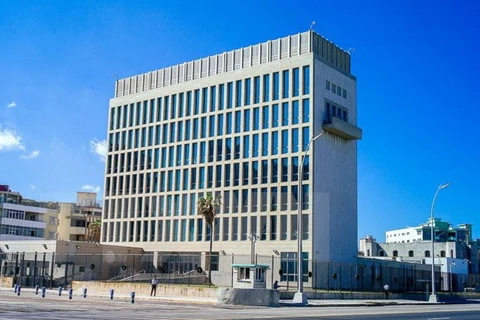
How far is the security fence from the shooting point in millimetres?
67375

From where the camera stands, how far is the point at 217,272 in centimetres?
7450

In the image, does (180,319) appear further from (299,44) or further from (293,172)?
(299,44)

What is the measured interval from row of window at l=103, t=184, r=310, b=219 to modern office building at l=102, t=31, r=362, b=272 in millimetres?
149

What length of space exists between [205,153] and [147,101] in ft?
53.5

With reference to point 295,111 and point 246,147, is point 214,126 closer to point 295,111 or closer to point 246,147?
point 246,147

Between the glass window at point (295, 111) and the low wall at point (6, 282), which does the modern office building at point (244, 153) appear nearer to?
the glass window at point (295, 111)

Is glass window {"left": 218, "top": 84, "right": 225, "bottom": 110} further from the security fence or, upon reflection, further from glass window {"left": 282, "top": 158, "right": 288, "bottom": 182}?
the security fence

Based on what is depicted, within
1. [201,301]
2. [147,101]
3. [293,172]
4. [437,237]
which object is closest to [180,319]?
[201,301]

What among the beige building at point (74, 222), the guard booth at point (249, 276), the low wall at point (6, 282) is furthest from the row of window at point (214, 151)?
the guard booth at point (249, 276)

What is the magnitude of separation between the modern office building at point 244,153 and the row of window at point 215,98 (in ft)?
0.52

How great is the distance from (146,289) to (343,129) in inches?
1529

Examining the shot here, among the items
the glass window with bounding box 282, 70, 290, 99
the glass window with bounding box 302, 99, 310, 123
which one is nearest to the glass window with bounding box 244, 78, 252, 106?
the glass window with bounding box 282, 70, 290, 99

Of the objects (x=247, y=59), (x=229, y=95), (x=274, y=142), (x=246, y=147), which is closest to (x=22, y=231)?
(x=229, y=95)

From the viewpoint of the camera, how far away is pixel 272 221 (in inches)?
3236
